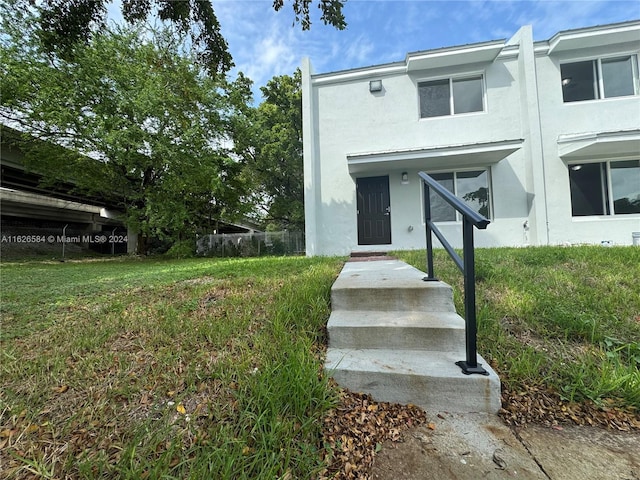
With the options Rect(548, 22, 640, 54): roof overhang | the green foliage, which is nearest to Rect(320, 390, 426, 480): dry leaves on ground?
Rect(548, 22, 640, 54): roof overhang

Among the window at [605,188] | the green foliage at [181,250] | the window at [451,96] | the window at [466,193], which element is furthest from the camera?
the green foliage at [181,250]

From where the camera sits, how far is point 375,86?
24.7 ft

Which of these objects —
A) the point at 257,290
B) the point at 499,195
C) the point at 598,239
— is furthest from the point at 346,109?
the point at 598,239

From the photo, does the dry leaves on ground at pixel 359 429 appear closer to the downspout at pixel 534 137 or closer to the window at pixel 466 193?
the window at pixel 466 193

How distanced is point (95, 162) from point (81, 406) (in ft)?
38.4

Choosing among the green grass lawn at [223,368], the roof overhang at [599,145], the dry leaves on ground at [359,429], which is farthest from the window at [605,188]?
the dry leaves on ground at [359,429]

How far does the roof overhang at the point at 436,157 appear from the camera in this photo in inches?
245

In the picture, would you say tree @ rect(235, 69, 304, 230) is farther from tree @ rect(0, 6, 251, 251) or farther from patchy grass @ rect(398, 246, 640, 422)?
patchy grass @ rect(398, 246, 640, 422)

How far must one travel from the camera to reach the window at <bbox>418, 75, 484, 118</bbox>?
287 inches

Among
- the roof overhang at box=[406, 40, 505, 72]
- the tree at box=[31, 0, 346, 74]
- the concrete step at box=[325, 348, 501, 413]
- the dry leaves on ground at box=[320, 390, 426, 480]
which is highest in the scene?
the roof overhang at box=[406, 40, 505, 72]

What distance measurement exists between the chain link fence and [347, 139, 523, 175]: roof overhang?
511 centimetres

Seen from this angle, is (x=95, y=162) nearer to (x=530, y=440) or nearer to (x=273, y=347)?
(x=273, y=347)

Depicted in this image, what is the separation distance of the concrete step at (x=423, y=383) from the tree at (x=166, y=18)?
3714 millimetres

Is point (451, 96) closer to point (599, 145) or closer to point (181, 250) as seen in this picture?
point (599, 145)
